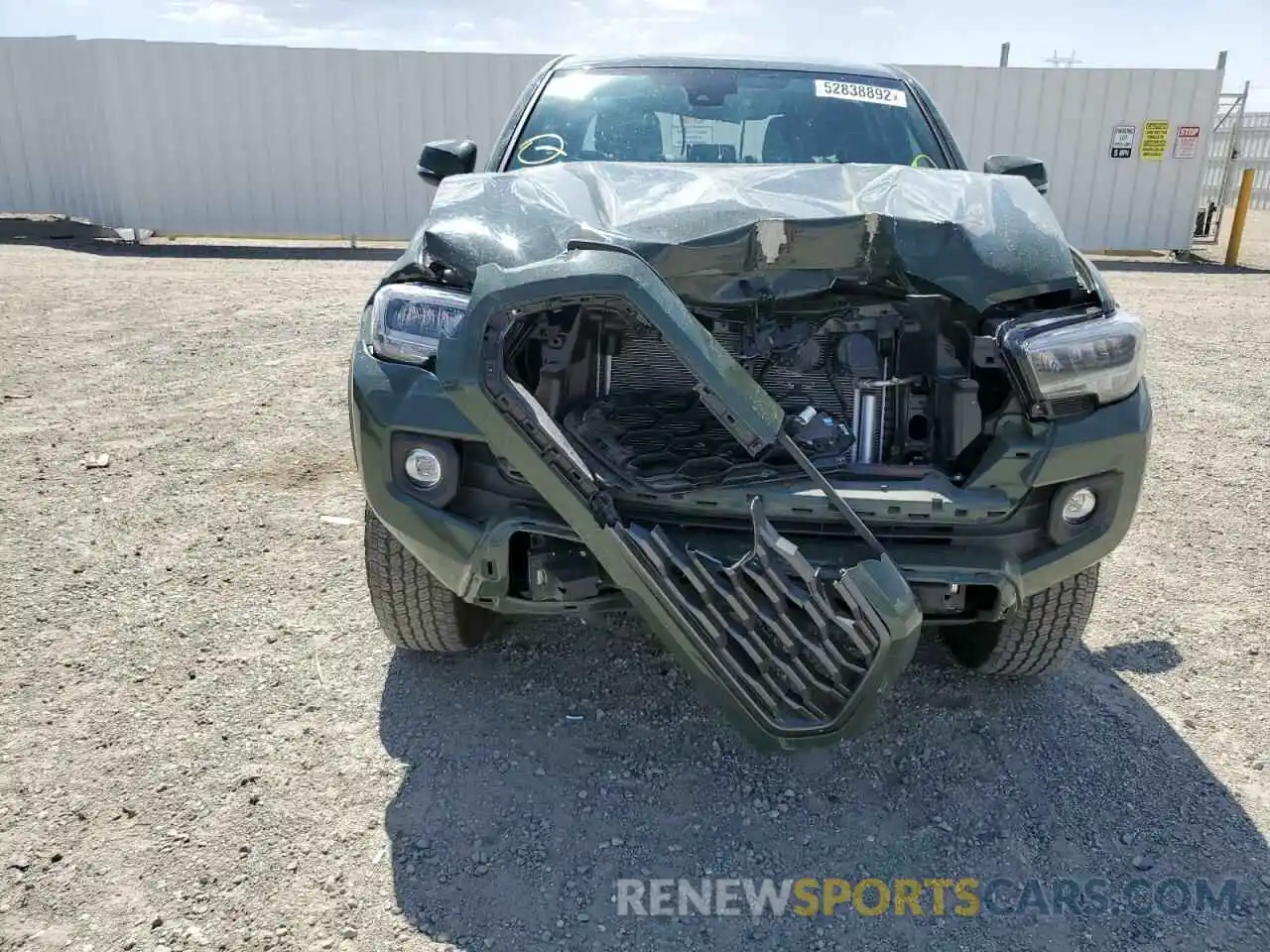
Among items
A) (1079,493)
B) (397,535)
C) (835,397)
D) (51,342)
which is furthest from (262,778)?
(51,342)

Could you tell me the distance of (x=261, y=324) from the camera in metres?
7.52

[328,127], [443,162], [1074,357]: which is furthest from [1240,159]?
[1074,357]

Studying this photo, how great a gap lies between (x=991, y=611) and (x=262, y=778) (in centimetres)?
185

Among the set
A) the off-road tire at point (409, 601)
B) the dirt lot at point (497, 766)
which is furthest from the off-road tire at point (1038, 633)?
the off-road tire at point (409, 601)

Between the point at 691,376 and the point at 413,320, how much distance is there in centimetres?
70

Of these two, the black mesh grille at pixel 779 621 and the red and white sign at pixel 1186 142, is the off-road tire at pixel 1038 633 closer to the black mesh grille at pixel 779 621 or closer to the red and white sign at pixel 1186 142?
the black mesh grille at pixel 779 621

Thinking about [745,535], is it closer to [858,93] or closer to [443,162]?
[443,162]

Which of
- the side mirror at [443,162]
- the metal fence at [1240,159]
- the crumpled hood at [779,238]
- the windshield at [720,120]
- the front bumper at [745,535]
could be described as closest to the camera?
the front bumper at [745,535]

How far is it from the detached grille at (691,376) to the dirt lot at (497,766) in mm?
918

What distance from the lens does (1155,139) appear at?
12547mm

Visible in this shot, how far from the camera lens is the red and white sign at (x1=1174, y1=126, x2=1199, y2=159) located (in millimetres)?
12453

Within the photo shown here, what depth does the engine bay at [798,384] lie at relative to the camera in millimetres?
2393

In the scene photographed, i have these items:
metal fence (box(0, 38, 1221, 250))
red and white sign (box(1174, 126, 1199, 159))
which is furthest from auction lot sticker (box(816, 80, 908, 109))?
red and white sign (box(1174, 126, 1199, 159))

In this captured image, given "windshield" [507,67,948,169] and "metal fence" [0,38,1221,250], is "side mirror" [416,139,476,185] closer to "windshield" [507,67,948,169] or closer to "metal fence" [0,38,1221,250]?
"windshield" [507,67,948,169]
